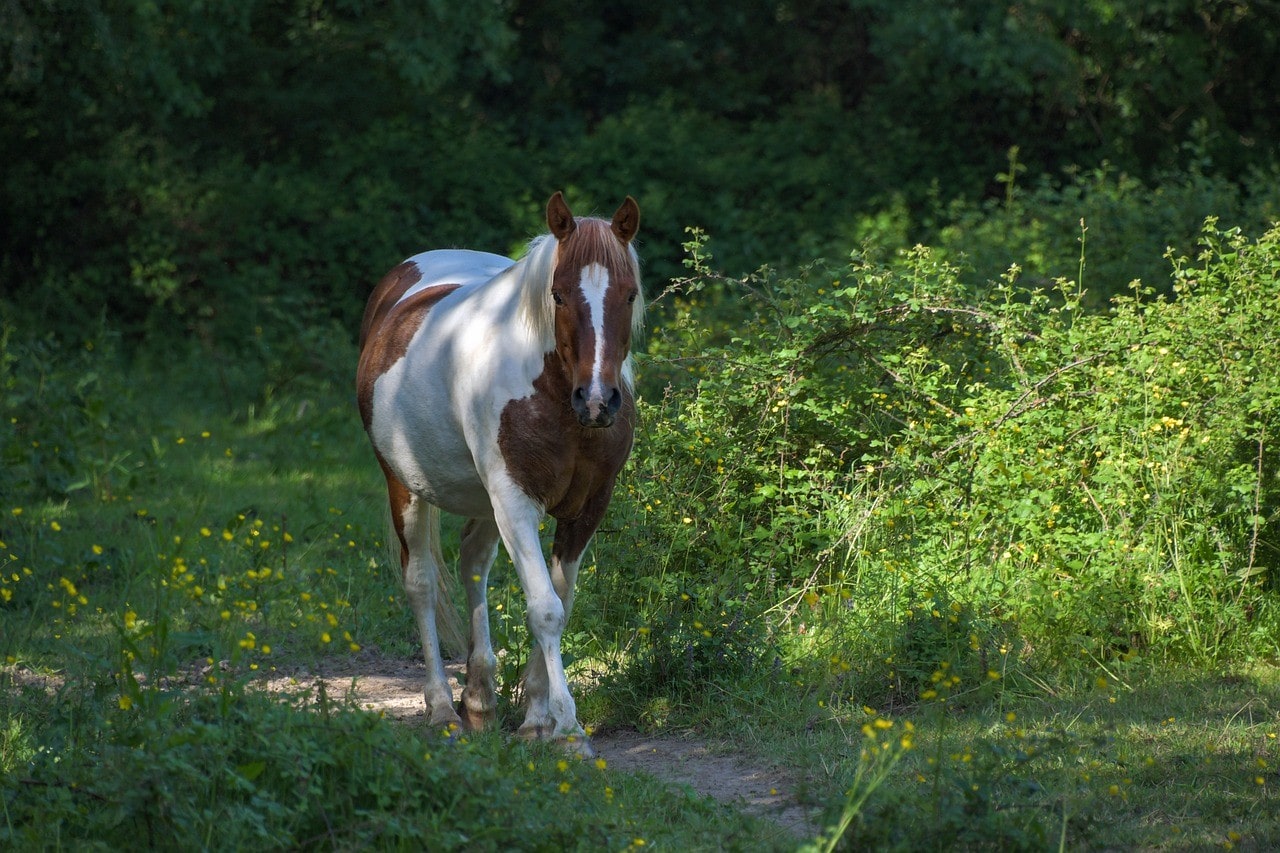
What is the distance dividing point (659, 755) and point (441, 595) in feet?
4.42

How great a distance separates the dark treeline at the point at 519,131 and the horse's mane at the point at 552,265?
7.85m

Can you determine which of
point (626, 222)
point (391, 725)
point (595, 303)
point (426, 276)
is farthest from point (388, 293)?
point (391, 725)

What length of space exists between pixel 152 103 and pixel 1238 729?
37.9 feet

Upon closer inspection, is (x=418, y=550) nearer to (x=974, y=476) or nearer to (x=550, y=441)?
(x=550, y=441)

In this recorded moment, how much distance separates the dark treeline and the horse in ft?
24.1

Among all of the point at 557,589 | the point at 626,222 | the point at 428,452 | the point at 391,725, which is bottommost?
the point at 391,725

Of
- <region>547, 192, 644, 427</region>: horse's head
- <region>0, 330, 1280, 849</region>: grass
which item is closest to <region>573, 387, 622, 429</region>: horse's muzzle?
<region>547, 192, 644, 427</region>: horse's head

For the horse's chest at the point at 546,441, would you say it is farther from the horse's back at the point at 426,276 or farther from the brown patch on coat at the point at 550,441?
the horse's back at the point at 426,276

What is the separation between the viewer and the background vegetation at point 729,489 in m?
3.86

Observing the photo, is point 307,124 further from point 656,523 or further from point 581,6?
point 656,523

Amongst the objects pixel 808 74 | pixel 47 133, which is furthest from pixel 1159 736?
pixel 808 74

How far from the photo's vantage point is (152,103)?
13281 millimetres

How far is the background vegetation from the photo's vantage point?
3.86m

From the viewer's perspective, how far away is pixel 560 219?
4.73m
